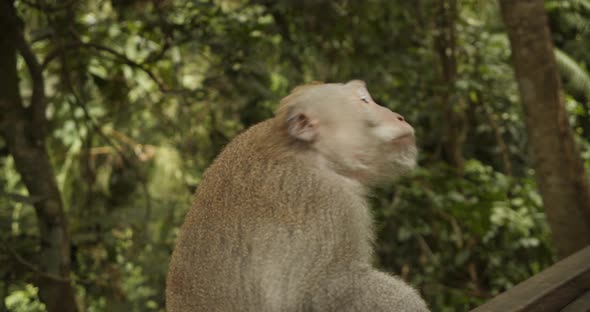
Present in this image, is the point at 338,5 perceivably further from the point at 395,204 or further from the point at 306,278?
the point at 306,278

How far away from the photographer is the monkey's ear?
1.75m

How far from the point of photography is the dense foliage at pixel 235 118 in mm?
2957

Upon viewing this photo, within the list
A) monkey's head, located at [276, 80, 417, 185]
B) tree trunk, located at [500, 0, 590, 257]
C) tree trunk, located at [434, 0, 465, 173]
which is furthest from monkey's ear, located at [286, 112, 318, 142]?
tree trunk, located at [434, 0, 465, 173]

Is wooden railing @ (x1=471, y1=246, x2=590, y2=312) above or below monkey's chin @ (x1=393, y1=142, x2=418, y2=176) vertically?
below

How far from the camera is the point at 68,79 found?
2.92 metres

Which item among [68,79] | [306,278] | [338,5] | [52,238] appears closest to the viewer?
[306,278]

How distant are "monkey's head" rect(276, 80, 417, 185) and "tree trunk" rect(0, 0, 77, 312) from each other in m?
1.22

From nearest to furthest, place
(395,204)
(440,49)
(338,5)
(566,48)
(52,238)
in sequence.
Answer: (52,238) < (338,5) < (395,204) < (440,49) < (566,48)

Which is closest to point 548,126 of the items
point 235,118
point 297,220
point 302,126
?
point 302,126

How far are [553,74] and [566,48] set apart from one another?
4429 millimetres

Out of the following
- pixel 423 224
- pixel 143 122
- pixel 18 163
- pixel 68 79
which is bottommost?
pixel 423 224

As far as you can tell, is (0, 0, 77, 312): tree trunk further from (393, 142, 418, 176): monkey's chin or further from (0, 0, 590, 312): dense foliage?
(393, 142, 418, 176): monkey's chin

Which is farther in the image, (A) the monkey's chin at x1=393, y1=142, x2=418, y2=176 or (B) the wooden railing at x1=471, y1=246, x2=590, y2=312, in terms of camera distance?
(A) the monkey's chin at x1=393, y1=142, x2=418, y2=176

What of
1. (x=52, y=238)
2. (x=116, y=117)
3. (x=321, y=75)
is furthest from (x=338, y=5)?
(x=52, y=238)
